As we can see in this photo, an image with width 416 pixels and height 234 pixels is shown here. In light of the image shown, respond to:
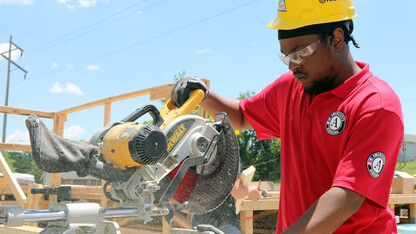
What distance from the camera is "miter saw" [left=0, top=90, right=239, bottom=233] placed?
1359 millimetres

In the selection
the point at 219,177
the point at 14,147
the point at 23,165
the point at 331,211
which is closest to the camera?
the point at 331,211

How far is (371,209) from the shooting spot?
145 centimetres

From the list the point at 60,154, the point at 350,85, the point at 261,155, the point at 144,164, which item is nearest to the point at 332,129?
the point at 350,85

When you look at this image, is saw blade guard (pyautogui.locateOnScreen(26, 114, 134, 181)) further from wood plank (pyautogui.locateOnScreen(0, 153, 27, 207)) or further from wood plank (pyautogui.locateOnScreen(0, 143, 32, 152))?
wood plank (pyautogui.locateOnScreen(0, 143, 32, 152))

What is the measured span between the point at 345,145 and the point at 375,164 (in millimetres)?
145

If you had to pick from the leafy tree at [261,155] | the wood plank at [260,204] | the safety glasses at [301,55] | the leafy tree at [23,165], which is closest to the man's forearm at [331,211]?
the safety glasses at [301,55]

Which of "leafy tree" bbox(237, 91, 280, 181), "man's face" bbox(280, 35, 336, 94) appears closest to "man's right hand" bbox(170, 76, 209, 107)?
"man's face" bbox(280, 35, 336, 94)

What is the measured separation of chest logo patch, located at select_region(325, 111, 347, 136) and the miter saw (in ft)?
1.69

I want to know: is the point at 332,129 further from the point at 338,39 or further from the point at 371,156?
the point at 338,39

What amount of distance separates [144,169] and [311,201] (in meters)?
0.66

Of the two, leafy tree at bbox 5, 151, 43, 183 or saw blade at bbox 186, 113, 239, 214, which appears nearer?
saw blade at bbox 186, 113, 239, 214

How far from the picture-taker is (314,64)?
5.15ft

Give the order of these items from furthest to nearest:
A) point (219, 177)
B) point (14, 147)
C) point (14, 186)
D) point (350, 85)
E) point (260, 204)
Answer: point (14, 147) → point (14, 186) → point (260, 204) → point (219, 177) → point (350, 85)

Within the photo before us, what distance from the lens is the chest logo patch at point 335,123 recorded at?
4.81ft
